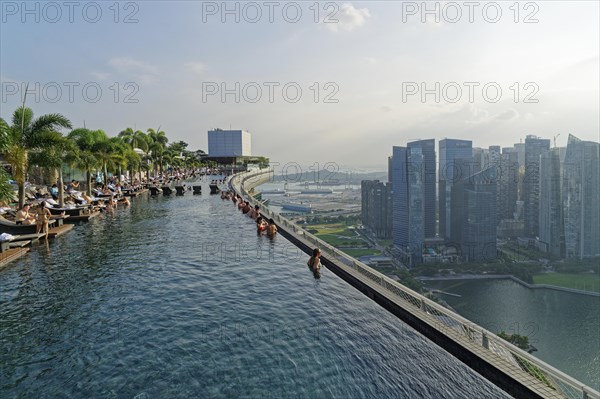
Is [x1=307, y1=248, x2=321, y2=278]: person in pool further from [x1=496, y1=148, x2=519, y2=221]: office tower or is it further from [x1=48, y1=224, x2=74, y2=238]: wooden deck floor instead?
[x1=496, y1=148, x2=519, y2=221]: office tower

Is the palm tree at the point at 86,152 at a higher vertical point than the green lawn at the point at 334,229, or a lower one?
higher

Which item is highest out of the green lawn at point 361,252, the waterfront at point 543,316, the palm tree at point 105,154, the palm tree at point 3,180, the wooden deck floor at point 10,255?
the palm tree at point 105,154

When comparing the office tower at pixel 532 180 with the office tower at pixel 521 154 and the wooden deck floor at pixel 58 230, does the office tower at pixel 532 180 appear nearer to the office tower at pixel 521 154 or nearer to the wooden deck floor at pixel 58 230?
the office tower at pixel 521 154

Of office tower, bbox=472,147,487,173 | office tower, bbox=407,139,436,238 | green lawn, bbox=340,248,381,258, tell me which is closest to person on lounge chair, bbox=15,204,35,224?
green lawn, bbox=340,248,381,258

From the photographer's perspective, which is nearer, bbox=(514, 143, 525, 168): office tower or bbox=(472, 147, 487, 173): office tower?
bbox=(472, 147, 487, 173): office tower

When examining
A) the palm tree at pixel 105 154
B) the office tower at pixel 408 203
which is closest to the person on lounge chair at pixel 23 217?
the palm tree at pixel 105 154

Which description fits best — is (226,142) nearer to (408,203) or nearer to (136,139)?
(408,203)

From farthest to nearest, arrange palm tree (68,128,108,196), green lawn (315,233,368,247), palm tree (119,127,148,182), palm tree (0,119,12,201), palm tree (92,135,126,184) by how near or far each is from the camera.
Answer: green lawn (315,233,368,247) → palm tree (119,127,148,182) → palm tree (92,135,126,184) → palm tree (68,128,108,196) → palm tree (0,119,12,201)

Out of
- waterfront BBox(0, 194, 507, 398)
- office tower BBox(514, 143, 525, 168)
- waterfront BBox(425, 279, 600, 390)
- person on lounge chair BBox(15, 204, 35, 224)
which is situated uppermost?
office tower BBox(514, 143, 525, 168)
